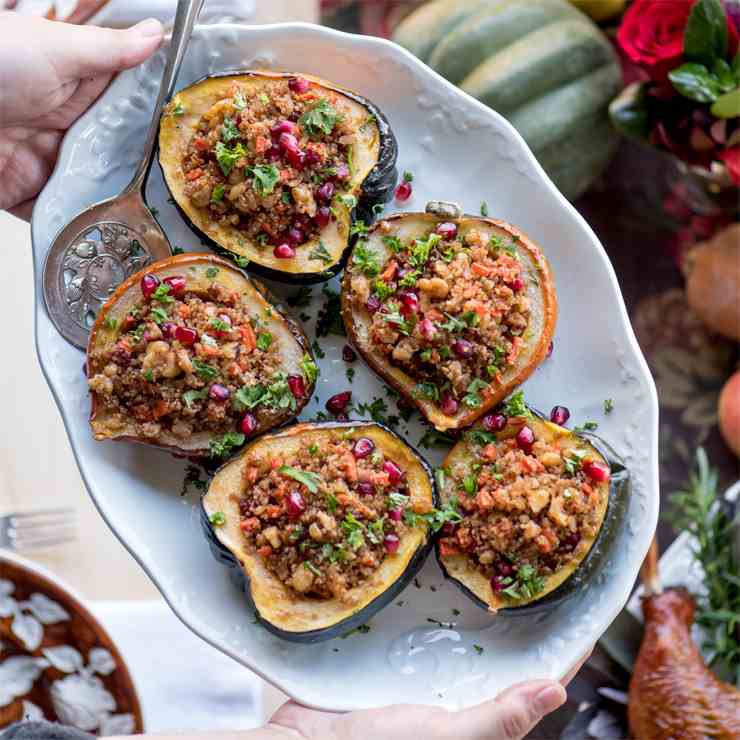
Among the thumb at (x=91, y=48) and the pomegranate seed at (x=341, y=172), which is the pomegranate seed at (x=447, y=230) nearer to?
the pomegranate seed at (x=341, y=172)

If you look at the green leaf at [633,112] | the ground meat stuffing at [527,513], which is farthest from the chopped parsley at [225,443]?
the green leaf at [633,112]

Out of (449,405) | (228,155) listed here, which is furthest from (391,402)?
(228,155)

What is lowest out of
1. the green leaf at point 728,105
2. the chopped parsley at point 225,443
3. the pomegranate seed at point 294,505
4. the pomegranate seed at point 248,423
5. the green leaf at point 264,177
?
the pomegranate seed at point 294,505

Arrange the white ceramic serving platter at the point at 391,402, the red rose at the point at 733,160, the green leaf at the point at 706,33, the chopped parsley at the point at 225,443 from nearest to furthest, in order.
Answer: the chopped parsley at the point at 225,443 → the white ceramic serving platter at the point at 391,402 → the green leaf at the point at 706,33 → the red rose at the point at 733,160

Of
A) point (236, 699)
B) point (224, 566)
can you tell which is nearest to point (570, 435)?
point (224, 566)

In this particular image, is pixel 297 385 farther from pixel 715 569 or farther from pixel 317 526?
pixel 715 569

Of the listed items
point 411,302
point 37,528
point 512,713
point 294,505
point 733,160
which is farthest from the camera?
point 37,528
